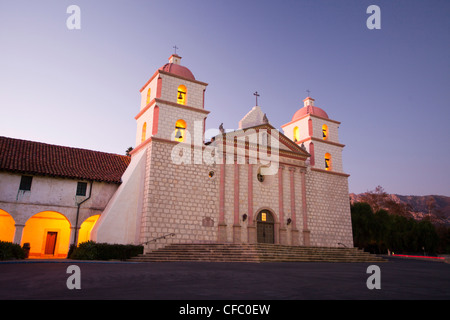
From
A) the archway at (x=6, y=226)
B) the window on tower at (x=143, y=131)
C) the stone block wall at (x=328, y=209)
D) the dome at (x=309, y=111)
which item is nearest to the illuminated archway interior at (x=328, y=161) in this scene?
the stone block wall at (x=328, y=209)

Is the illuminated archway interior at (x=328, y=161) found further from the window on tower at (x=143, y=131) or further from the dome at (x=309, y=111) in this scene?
the window on tower at (x=143, y=131)

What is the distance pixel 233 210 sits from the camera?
22891 millimetres

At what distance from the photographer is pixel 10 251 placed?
15703mm

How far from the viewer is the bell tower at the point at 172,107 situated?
859 inches

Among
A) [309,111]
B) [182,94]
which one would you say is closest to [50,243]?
[182,94]

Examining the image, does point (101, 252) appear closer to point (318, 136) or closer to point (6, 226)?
point (6, 226)

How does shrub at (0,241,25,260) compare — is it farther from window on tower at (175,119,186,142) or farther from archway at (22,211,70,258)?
window on tower at (175,119,186,142)

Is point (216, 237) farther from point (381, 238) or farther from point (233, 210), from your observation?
point (381, 238)

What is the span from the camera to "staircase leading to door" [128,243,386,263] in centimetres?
1694

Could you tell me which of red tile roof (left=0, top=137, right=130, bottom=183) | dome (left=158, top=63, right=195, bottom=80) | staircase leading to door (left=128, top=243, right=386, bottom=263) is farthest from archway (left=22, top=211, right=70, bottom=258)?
dome (left=158, top=63, right=195, bottom=80)
